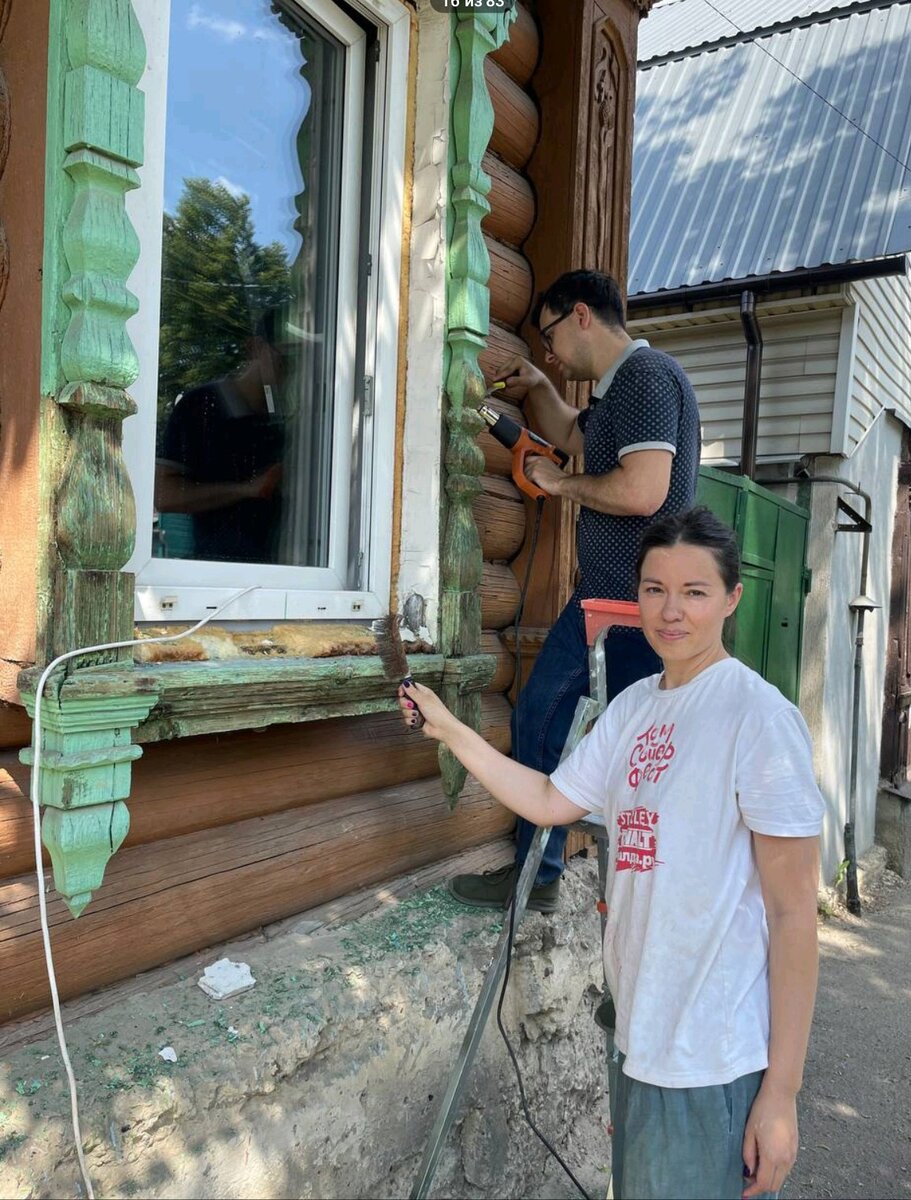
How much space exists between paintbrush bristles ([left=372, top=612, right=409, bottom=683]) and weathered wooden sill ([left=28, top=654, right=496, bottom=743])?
0.30ft

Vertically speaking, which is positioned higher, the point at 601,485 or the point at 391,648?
the point at 601,485

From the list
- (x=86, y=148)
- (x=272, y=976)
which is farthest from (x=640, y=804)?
(x=86, y=148)

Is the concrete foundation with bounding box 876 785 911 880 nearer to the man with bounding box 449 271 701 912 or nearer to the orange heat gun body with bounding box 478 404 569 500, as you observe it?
the man with bounding box 449 271 701 912

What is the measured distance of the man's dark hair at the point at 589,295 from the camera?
2.71 m

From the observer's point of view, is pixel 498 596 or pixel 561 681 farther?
pixel 498 596

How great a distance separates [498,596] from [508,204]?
1359mm

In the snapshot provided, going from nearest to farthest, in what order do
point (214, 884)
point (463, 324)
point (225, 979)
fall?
point (225, 979) → point (214, 884) → point (463, 324)

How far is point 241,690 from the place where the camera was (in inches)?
80.4

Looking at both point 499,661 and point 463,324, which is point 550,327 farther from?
point 499,661

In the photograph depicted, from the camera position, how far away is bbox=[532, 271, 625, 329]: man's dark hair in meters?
2.71

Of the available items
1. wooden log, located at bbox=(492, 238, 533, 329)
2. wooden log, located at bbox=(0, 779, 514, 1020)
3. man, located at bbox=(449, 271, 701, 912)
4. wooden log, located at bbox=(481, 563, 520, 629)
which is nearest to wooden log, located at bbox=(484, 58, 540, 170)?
wooden log, located at bbox=(492, 238, 533, 329)

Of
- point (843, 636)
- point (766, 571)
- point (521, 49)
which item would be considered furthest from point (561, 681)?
point (843, 636)

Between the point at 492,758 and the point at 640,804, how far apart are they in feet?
1.34

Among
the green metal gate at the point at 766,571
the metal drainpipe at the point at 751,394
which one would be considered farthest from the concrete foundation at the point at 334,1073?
the metal drainpipe at the point at 751,394
